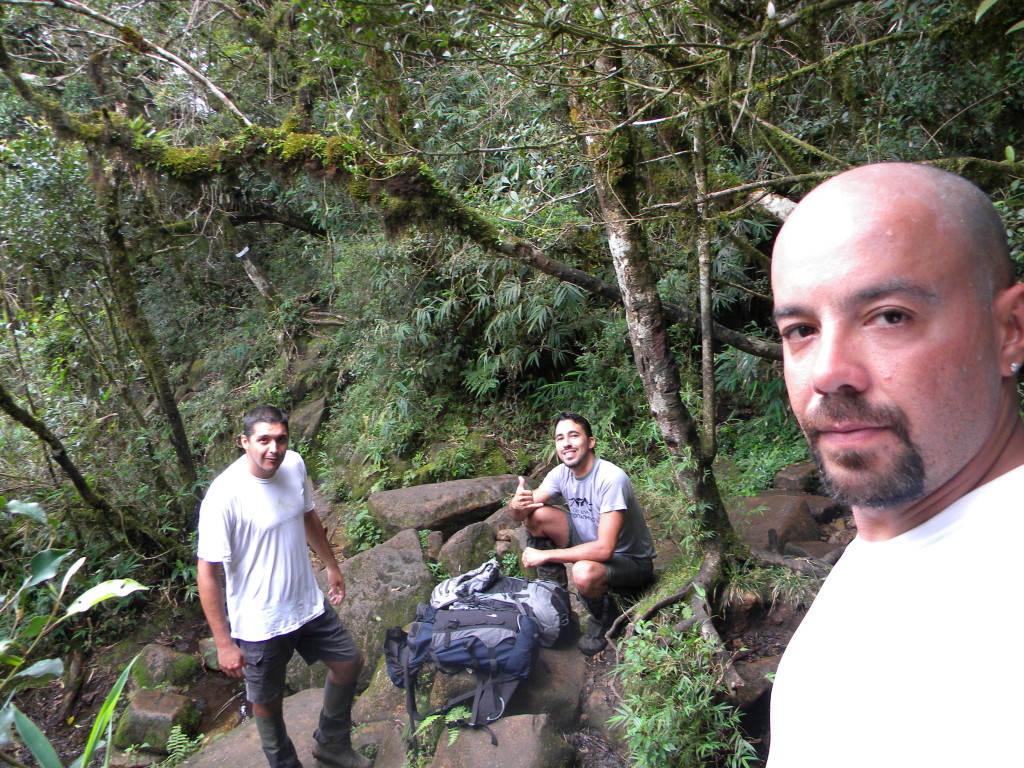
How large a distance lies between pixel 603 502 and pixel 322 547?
1759 millimetres

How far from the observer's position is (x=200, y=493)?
7043 mm

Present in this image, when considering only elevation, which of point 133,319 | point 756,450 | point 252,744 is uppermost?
point 133,319

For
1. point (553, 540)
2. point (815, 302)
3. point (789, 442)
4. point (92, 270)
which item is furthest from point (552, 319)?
point (815, 302)

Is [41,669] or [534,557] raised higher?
[41,669]

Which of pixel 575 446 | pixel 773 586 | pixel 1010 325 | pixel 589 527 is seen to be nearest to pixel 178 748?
pixel 589 527

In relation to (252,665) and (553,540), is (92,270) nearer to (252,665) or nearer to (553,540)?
(252,665)

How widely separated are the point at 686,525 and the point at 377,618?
2.67 metres

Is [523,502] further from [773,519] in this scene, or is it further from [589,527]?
[773,519]

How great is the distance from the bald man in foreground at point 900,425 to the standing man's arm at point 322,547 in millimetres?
3431

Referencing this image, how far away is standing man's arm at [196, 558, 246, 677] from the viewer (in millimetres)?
3457

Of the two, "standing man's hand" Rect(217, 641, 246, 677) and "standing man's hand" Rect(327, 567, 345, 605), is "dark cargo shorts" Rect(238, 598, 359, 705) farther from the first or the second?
"standing man's hand" Rect(327, 567, 345, 605)

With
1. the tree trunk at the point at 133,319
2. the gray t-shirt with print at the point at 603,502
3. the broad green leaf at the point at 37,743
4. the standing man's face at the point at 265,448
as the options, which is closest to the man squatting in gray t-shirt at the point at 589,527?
the gray t-shirt with print at the point at 603,502

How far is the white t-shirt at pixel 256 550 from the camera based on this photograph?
11.5 ft

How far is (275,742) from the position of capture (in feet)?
12.2
